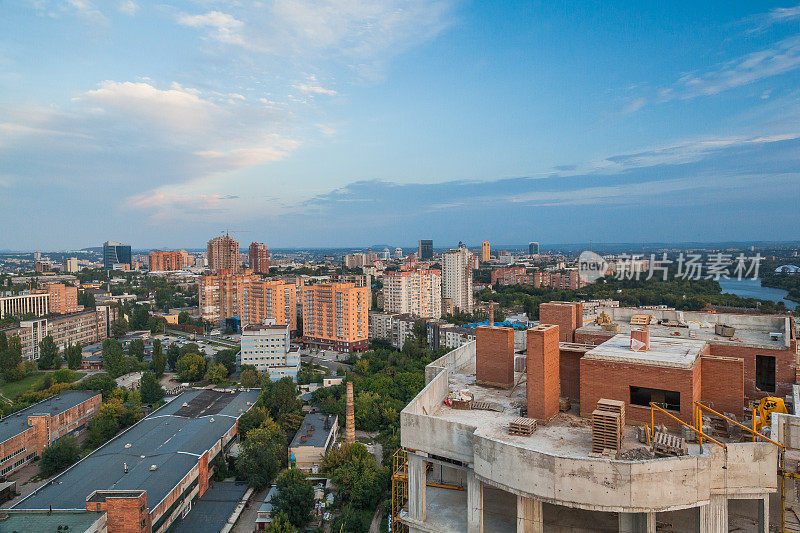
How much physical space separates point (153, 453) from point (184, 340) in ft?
116

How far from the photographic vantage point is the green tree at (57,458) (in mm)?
22688

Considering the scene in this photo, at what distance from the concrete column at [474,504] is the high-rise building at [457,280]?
56300 mm

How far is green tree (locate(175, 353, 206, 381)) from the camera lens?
124ft

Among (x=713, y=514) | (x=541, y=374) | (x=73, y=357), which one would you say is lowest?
(x=73, y=357)

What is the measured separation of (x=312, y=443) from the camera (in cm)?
2345

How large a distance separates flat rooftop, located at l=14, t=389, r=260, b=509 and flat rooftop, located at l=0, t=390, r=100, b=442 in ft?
16.3

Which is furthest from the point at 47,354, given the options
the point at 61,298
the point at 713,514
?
the point at 713,514

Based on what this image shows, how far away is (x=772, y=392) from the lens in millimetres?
10203

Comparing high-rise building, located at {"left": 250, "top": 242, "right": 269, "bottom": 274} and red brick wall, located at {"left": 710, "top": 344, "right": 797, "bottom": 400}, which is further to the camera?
high-rise building, located at {"left": 250, "top": 242, "right": 269, "bottom": 274}

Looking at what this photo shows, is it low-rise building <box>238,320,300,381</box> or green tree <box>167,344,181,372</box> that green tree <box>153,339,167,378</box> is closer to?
green tree <box>167,344,181,372</box>

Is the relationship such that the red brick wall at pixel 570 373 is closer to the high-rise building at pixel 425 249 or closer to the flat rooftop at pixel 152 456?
the flat rooftop at pixel 152 456

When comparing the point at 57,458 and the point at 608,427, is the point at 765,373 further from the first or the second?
the point at 57,458

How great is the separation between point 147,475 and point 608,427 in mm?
18292

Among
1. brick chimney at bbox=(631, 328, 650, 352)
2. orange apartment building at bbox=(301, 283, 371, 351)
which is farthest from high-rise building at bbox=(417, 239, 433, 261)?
brick chimney at bbox=(631, 328, 650, 352)
